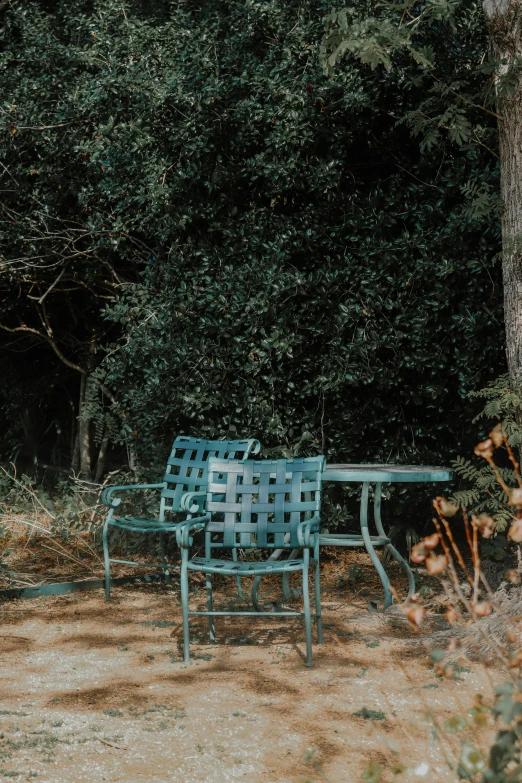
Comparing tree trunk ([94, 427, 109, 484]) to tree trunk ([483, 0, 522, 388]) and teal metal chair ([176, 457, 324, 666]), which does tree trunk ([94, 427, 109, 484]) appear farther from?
tree trunk ([483, 0, 522, 388])

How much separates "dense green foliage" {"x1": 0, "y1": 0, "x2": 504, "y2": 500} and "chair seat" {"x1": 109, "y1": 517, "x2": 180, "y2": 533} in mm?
787

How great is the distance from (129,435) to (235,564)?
2427mm

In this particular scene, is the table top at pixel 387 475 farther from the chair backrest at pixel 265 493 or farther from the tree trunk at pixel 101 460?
the tree trunk at pixel 101 460

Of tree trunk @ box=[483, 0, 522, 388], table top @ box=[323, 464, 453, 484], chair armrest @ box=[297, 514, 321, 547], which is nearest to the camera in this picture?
chair armrest @ box=[297, 514, 321, 547]

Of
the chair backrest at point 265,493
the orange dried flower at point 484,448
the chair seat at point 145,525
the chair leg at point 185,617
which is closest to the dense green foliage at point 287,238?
the chair seat at point 145,525

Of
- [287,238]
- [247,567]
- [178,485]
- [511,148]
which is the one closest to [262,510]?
[247,567]

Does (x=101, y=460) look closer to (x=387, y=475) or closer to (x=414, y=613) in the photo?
(x=387, y=475)

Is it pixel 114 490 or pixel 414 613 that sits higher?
pixel 414 613

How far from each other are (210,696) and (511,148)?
3179 millimetres

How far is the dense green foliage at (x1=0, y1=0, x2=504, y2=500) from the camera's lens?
565 centimetres

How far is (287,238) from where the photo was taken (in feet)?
19.3

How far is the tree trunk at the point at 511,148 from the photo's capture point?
457 centimetres

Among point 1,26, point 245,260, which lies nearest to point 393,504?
point 245,260

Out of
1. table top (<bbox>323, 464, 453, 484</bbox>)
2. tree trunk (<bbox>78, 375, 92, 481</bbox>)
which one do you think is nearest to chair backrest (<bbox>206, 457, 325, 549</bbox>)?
table top (<bbox>323, 464, 453, 484</bbox>)
